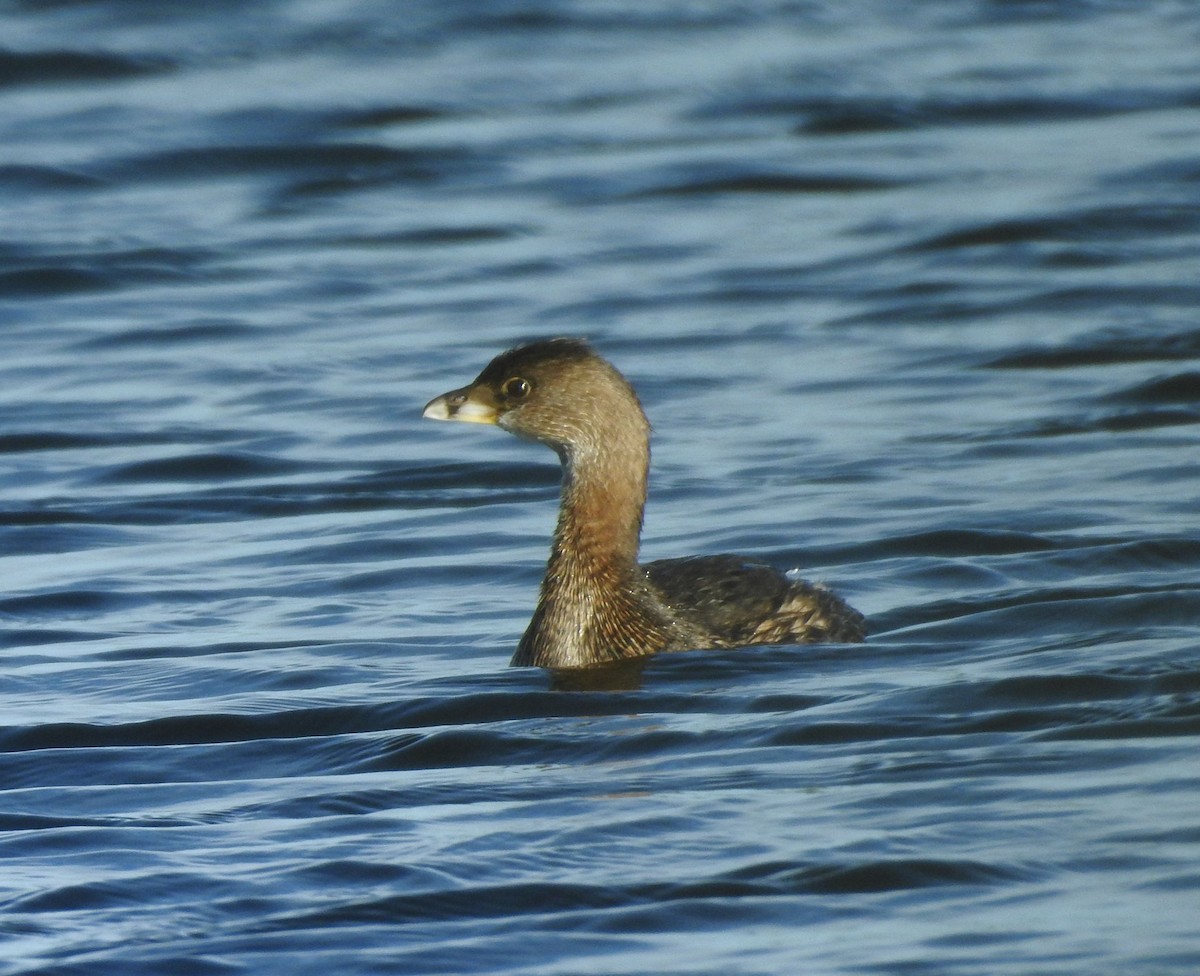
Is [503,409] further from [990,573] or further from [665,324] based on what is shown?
[665,324]

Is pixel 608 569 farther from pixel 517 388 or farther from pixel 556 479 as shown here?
pixel 556 479

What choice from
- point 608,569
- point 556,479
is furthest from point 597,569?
point 556,479

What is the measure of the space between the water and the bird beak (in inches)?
30.8

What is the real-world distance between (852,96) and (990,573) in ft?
39.8

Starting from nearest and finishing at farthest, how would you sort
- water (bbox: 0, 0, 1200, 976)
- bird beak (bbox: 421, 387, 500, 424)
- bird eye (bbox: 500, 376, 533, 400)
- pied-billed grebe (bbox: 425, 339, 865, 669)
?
water (bbox: 0, 0, 1200, 976)
pied-billed grebe (bbox: 425, 339, 865, 669)
bird eye (bbox: 500, 376, 533, 400)
bird beak (bbox: 421, 387, 500, 424)

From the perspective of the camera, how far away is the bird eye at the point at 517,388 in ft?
29.1

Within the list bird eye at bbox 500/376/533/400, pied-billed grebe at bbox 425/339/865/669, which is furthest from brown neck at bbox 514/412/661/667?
bird eye at bbox 500/376/533/400

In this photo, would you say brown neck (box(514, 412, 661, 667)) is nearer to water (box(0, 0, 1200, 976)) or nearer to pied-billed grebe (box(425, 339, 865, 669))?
pied-billed grebe (box(425, 339, 865, 669))

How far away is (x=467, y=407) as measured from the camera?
902cm

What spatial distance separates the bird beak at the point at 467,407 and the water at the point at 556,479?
2.56ft

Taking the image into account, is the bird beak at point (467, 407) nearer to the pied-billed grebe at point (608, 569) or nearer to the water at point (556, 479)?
the pied-billed grebe at point (608, 569)

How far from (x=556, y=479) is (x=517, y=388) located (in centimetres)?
330

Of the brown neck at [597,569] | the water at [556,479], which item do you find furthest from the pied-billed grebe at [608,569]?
the water at [556,479]

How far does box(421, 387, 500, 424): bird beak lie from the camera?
8992 millimetres
